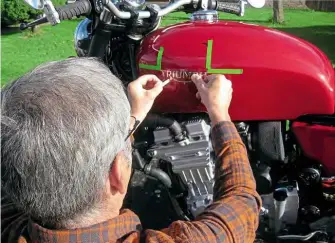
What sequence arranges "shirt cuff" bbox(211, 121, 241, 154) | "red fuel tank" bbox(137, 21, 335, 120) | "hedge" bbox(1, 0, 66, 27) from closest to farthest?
1. "shirt cuff" bbox(211, 121, 241, 154)
2. "red fuel tank" bbox(137, 21, 335, 120)
3. "hedge" bbox(1, 0, 66, 27)

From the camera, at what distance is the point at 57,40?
1032 cm

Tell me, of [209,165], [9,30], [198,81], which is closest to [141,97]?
A: [198,81]

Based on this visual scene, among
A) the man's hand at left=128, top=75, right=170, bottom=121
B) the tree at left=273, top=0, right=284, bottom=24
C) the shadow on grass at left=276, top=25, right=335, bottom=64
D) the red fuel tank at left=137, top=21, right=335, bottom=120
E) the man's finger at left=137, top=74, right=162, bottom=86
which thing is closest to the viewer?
the man's hand at left=128, top=75, right=170, bottom=121

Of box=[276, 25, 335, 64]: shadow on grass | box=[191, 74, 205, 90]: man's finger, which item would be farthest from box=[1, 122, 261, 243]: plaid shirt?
box=[276, 25, 335, 64]: shadow on grass

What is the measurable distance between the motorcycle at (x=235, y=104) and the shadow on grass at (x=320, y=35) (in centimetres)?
617

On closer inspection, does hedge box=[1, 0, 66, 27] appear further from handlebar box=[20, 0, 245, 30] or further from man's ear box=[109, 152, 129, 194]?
man's ear box=[109, 152, 129, 194]

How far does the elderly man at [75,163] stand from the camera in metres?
1.15

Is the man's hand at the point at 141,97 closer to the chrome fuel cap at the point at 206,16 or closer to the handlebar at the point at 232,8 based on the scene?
the chrome fuel cap at the point at 206,16

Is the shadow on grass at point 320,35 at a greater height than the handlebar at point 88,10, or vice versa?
the handlebar at point 88,10

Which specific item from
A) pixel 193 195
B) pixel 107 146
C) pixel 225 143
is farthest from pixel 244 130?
pixel 107 146

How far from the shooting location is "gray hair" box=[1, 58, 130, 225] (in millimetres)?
1146

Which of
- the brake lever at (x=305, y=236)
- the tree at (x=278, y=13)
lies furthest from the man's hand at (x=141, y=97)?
the tree at (x=278, y=13)

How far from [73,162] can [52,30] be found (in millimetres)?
11065

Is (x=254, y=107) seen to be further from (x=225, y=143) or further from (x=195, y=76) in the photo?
(x=225, y=143)
